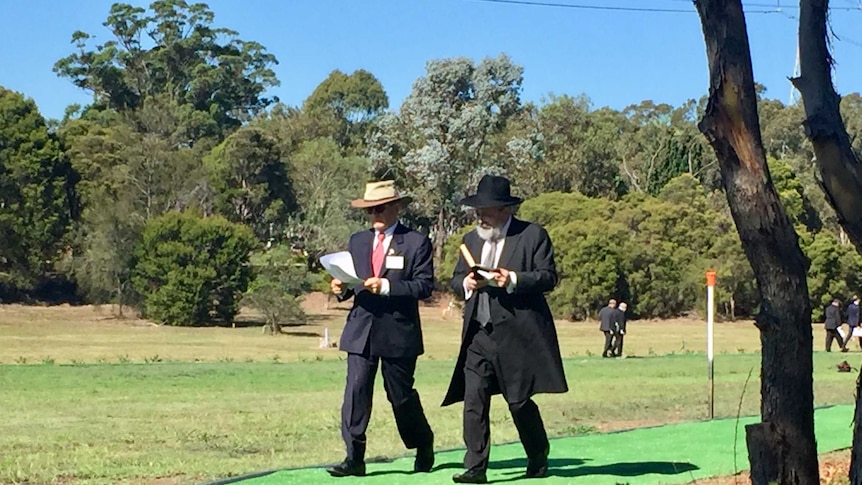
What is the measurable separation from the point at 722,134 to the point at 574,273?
190 feet

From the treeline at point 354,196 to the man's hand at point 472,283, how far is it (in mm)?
46839

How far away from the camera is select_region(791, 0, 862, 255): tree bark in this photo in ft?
18.9

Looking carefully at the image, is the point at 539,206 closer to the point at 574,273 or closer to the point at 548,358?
the point at 574,273

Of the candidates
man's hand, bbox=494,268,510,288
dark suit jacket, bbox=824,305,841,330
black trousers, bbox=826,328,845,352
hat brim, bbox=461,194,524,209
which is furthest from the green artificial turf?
black trousers, bbox=826,328,845,352

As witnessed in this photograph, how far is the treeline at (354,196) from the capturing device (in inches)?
2388

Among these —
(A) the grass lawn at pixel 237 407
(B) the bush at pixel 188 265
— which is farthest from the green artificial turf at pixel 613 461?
(B) the bush at pixel 188 265

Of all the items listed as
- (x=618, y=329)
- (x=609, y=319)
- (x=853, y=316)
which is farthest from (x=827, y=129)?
(x=853, y=316)

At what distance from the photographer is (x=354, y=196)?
6969 cm

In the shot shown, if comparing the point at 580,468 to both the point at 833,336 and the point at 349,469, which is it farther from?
the point at 833,336

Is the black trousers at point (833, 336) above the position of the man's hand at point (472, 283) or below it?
below

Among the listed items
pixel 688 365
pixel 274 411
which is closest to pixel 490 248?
pixel 274 411

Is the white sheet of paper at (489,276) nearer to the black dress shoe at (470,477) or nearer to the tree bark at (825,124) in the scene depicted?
the black dress shoe at (470,477)

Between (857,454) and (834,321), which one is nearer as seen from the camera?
(857,454)

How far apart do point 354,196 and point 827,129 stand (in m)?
64.1
